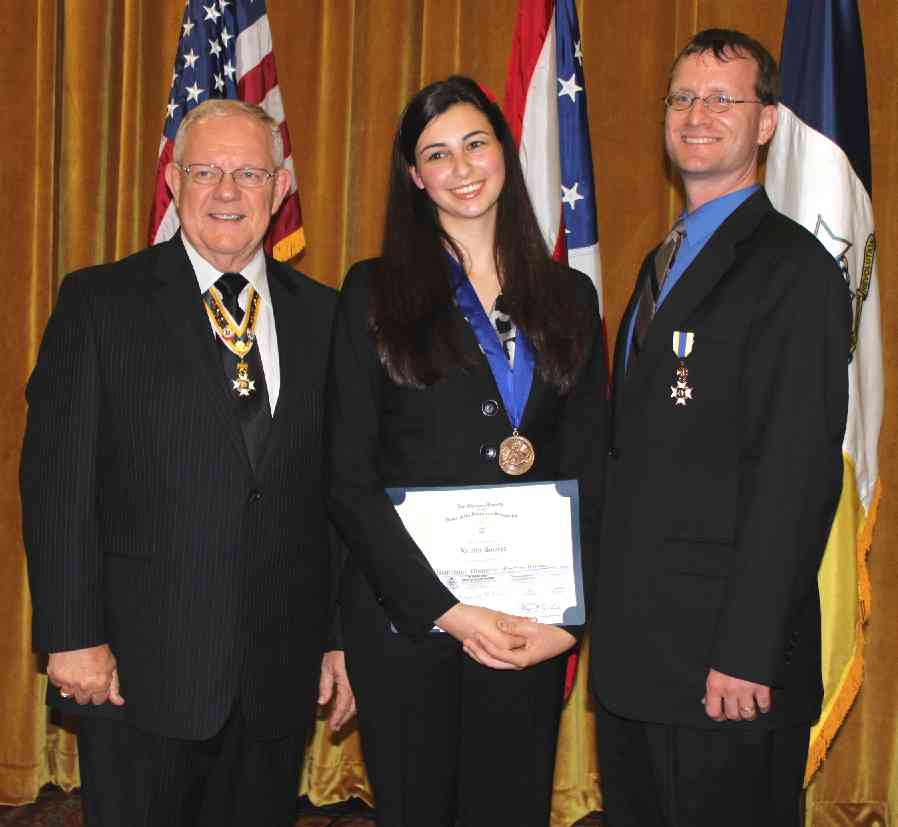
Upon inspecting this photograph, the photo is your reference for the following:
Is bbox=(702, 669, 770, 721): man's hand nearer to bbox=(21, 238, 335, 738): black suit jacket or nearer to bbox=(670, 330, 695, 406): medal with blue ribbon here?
bbox=(670, 330, 695, 406): medal with blue ribbon

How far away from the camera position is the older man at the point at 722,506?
2240mm

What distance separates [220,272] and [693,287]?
1117 millimetres

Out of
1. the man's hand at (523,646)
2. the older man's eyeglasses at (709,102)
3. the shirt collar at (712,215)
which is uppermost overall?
the older man's eyeglasses at (709,102)

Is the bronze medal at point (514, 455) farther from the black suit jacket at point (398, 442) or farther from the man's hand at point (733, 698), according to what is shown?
the man's hand at point (733, 698)

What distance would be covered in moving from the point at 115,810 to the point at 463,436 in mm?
1150

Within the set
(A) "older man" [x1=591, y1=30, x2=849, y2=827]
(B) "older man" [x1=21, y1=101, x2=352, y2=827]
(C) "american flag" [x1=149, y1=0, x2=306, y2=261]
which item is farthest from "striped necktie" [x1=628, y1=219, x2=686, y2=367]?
(C) "american flag" [x1=149, y1=0, x2=306, y2=261]

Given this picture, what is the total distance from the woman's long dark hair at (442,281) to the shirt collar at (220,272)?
32cm

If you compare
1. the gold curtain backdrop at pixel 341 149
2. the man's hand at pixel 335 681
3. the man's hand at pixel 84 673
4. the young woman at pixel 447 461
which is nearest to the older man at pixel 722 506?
the young woman at pixel 447 461

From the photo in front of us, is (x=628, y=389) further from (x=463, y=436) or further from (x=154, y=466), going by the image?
(x=154, y=466)

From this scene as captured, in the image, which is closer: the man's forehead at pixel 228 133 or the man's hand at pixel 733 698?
the man's hand at pixel 733 698

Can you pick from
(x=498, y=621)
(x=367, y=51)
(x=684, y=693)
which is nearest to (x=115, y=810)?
(x=498, y=621)

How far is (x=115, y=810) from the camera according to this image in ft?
7.92

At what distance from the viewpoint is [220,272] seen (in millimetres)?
2588

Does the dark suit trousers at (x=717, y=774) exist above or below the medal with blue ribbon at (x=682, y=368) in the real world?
below
